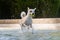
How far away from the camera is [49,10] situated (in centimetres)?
872

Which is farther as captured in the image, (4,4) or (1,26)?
(4,4)

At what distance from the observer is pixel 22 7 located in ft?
29.2

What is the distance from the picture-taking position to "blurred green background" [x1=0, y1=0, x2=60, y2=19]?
28.7ft

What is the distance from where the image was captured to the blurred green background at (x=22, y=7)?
874cm

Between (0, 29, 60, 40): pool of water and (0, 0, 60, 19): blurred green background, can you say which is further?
(0, 0, 60, 19): blurred green background

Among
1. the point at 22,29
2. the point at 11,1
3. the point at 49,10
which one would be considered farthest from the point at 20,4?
the point at 22,29

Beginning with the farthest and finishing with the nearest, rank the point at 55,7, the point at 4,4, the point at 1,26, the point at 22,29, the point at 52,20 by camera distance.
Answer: the point at 4,4
the point at 55,7
the point at 52,20
the point at 1,26
the point at 22,29

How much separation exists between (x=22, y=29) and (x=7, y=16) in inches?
150

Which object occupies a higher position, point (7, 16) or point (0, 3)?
point (0, 3)

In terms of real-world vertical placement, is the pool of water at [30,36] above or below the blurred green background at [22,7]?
below

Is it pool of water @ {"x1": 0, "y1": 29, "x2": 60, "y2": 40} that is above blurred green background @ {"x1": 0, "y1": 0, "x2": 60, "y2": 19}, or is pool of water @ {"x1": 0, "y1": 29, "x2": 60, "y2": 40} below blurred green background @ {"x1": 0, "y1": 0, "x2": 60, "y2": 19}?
below

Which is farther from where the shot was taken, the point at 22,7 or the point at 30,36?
the point at 22,7

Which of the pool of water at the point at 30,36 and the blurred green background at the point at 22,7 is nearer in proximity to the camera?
the pool of water at the point at 30,36

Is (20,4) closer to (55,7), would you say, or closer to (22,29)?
(55,7)
